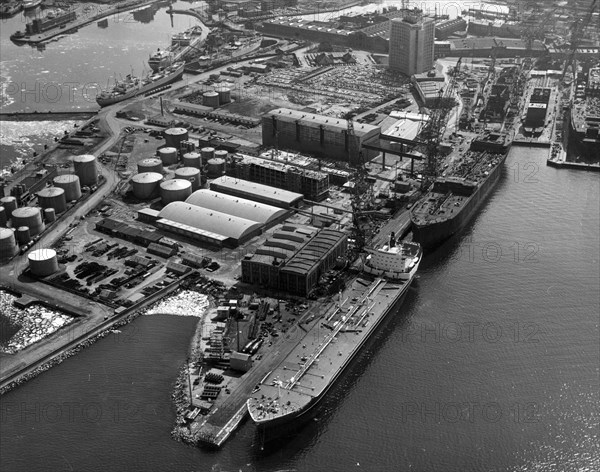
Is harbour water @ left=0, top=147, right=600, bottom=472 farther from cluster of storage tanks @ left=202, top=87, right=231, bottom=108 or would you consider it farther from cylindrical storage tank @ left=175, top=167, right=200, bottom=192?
cluster of storage tanks @ left=202, top=87, right=231, bottom=108

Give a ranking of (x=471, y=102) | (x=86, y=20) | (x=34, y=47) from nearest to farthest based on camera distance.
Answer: (x=471, y=102) → (x=34, y=47) → (x=86, y=20)

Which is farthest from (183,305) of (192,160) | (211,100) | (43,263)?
(211,100)

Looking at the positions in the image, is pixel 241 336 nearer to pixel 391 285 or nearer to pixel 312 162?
pixel 391 285

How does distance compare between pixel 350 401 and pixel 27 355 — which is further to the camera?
pixel 27 355

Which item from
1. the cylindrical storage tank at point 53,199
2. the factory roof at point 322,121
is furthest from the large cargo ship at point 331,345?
the cylindrical storage tank at point 53,199

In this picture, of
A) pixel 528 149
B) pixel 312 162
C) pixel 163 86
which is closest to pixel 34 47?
pixel 163 86

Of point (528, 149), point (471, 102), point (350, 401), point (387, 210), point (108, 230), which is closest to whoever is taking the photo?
point (350, 401)
